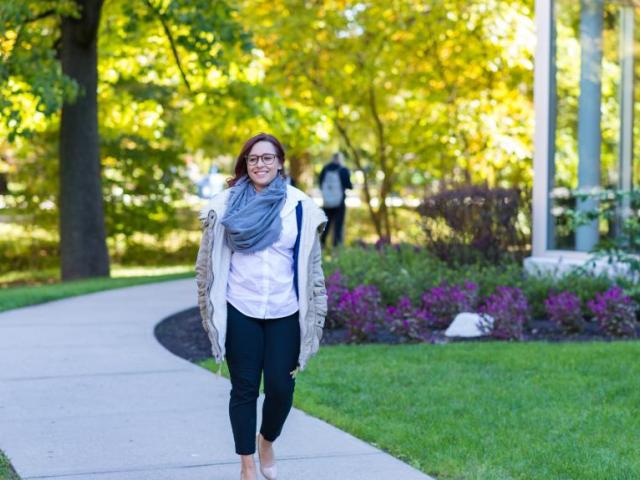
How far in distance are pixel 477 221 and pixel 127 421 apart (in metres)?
7.89

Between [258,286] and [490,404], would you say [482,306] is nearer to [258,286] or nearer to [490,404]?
[490,404]

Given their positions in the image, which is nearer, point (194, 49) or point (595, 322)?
point (595, 322)

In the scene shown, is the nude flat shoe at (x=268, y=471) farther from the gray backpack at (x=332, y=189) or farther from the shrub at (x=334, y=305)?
the gray backpack at (x=332, y=189)

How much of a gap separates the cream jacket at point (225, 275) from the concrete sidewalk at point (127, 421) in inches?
32.2

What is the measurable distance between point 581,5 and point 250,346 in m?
9.83

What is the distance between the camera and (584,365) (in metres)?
8.65

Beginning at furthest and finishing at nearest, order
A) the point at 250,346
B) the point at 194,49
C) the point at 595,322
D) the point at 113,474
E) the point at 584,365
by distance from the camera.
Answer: the point at 194,49
the point at 595,322
the point at 584,365
the point at 113,474
the point at 250,346

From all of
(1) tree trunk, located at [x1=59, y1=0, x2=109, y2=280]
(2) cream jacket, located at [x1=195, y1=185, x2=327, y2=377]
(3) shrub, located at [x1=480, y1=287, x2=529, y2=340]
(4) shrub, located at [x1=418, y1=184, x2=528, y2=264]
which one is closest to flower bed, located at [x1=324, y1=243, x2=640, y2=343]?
(3) shrub, located at [x1=480, y1=287, x2=529, y2=340]

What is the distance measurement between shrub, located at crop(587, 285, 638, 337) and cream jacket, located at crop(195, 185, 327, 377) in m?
5.65

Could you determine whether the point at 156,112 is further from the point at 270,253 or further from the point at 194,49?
the point at 270,253

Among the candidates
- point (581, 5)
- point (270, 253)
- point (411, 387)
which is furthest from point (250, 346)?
point (581, 5)

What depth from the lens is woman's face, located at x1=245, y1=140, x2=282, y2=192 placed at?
17.5ft

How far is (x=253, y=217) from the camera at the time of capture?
518cm

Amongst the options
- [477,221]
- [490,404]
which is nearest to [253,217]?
[490,404]
